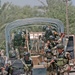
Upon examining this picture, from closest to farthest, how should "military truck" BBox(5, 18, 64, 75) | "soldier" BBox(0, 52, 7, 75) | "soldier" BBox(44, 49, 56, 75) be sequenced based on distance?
"soldier" BBox(0, 52, 7, 75) < "soldier" BBox(44, 49, 56, 75) < "military truck" BBox(5, 18, 64, 75)

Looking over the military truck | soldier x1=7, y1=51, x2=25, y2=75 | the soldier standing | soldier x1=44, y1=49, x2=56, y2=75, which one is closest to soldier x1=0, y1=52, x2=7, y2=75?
soldier x1=7, y1=51, x2=25, y2=75

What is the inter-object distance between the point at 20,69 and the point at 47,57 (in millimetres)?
1656

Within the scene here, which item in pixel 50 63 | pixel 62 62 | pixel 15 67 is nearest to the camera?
pixel 15 67

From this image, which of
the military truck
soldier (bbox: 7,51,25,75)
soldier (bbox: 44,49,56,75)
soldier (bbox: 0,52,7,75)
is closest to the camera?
soldier (bbox: 7,51,25,75)

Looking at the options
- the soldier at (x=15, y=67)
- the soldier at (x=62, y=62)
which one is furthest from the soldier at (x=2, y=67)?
the soldier at (x=62, y=62)

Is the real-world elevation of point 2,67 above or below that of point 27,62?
below

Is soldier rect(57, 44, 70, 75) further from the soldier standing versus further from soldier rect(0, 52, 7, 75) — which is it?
soldier rect(0, 52, 7, 75)

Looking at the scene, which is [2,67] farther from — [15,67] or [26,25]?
[26,25]

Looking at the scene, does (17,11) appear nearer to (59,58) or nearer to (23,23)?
(23,23)

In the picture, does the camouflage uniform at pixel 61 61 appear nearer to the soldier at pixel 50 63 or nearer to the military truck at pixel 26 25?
the soldier at pixel 50 63

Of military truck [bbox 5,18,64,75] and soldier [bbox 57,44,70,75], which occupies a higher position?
military truck [bbox 5,18,64,75]

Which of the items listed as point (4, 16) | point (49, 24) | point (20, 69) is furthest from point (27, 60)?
point (4, 16)

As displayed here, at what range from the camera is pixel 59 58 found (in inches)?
595

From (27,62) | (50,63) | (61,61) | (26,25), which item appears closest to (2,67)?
(27,62)
